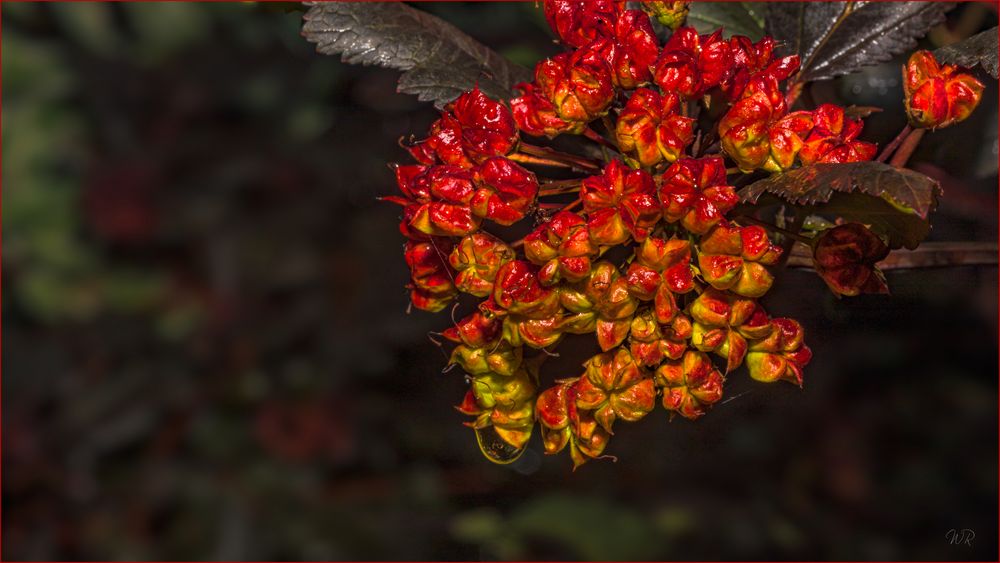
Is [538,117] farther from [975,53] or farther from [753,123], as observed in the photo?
[975,53]

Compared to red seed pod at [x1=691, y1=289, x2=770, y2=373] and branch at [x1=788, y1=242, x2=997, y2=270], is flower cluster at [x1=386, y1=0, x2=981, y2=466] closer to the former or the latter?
red seed pod at [x1=691, y1=289, x2=770, y2=373]

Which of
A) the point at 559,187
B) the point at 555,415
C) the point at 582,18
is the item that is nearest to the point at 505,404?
the point at 555,415

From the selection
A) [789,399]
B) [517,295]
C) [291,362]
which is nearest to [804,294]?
[789,399]

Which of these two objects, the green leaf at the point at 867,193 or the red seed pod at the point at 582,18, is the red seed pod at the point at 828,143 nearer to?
the green leaf at the point at 867,193

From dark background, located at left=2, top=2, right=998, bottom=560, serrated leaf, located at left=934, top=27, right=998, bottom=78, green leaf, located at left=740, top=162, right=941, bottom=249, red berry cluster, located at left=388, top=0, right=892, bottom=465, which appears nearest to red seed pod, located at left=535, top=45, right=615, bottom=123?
red berry cluster, located at left=388, top=0, right=892, bottom=465

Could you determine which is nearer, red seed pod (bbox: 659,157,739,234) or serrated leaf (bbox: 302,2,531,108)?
red seed pod (bbox: 659,157,739,234)

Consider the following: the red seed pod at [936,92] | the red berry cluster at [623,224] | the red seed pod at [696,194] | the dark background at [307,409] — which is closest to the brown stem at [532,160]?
the red berry cluster at [623,224]
